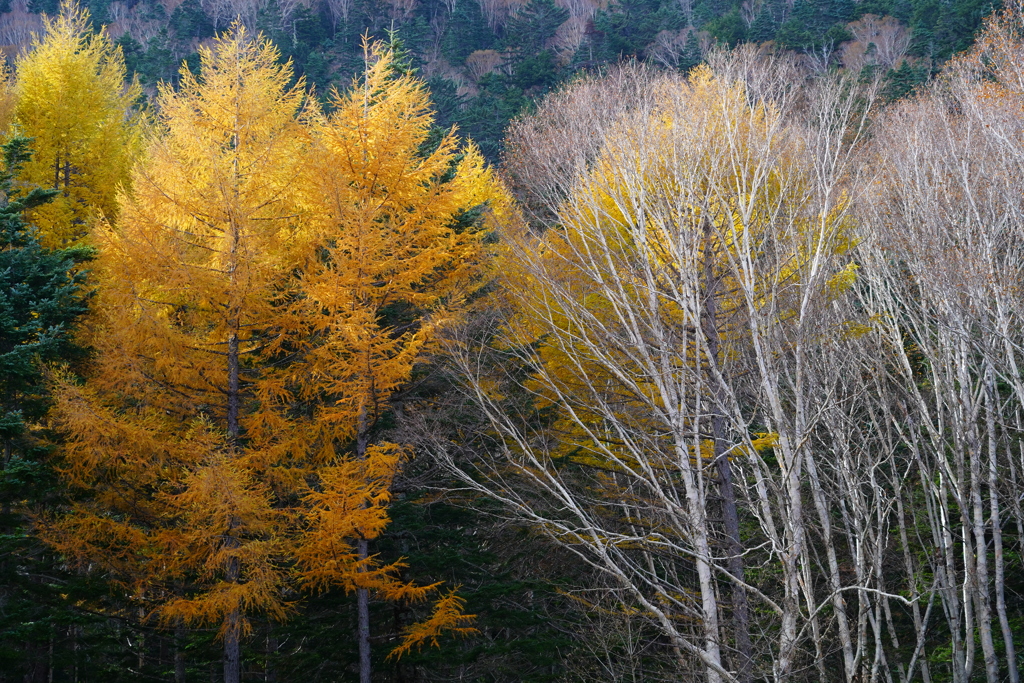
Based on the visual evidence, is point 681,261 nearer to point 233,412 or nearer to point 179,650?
point 233,412

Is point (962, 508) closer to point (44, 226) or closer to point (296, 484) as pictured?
point (296, 484)

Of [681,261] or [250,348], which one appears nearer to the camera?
[681,261]

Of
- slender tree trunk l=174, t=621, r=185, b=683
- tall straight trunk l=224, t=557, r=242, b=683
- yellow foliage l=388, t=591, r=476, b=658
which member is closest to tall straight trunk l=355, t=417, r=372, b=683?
yellow foliage l=388, t=591, r=476, b=658

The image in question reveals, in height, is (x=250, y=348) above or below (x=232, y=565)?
above

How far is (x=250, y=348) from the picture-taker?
10.6 meters

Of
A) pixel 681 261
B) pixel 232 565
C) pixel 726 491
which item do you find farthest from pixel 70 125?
pixel 726 491

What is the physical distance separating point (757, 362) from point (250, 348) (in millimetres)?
6784

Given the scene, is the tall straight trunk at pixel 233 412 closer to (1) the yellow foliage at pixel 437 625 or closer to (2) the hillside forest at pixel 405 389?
(2) the hillside forest at pixel 405 389

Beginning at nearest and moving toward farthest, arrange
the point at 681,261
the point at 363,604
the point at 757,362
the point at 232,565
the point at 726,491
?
the point at 681,261
the point at 757,362
the point at 726,491
the point at 232,565
the point at 363,604

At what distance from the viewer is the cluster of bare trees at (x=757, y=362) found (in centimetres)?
615

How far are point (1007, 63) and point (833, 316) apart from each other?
5816 mm

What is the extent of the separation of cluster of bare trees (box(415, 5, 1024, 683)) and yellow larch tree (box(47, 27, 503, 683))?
144 cm

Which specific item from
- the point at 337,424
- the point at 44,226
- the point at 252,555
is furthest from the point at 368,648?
the point at 44,226

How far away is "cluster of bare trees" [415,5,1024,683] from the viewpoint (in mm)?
6152
